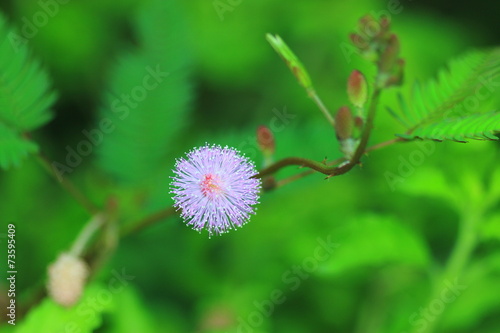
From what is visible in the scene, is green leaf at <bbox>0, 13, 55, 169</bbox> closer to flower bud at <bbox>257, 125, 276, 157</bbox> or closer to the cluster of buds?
flower bud at <bbox>257, 125, 276, 157</bbox>

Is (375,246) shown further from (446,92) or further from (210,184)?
(210,184)

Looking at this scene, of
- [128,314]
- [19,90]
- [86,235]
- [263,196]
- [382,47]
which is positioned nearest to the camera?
[382,47]

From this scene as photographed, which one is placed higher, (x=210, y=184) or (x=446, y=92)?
(x=210, y=184)

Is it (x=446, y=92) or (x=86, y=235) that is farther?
(x=86, y=235)

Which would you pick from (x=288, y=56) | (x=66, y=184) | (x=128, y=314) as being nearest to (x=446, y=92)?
(x=288, y=56)

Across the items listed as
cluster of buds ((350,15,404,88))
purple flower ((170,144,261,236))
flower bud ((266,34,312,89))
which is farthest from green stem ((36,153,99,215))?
cluster of buds ((350,15,404,88))

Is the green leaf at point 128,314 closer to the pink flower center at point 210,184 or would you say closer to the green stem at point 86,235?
the green stem at point 86,235

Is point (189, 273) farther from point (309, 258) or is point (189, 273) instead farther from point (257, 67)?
point (257, 67)
